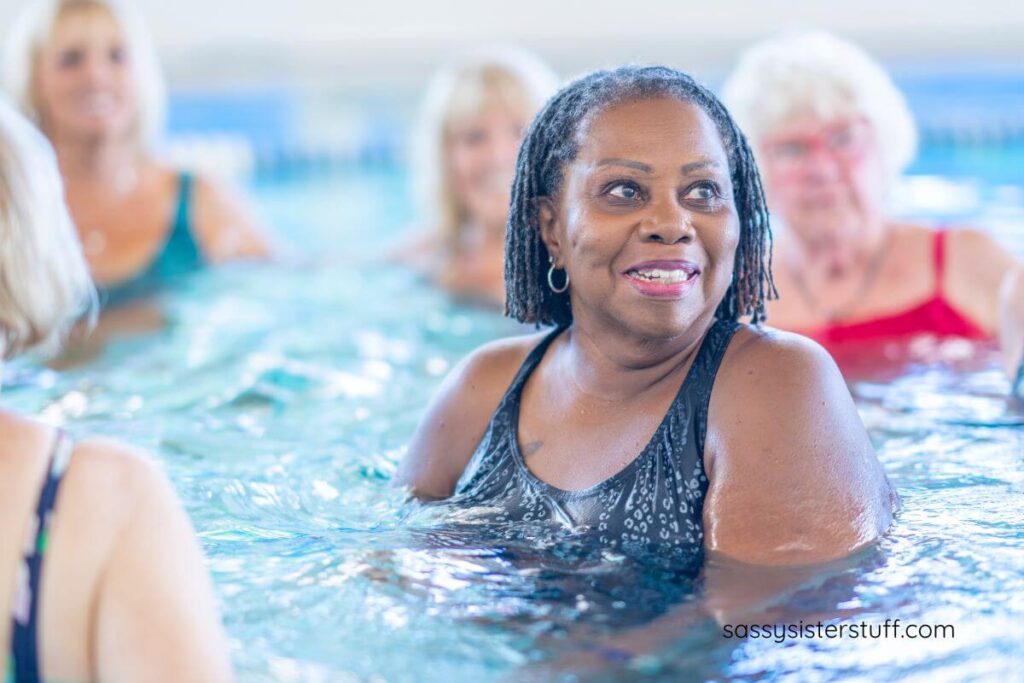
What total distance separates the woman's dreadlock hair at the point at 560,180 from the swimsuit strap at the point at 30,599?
1.29 meters

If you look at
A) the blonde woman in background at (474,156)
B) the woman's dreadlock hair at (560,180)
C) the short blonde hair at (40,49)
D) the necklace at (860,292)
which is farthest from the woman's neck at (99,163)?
the woman's dreadlock hair at (560,180)

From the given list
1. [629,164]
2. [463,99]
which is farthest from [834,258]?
[629,164]

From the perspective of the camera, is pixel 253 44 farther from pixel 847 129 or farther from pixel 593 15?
pixel 847 129

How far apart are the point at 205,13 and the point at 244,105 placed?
6.05 feet

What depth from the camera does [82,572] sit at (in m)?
1.72

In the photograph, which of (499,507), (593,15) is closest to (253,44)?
(593,15)

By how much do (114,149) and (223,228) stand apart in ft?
1.85

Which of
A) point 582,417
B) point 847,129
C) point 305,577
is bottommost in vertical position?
point 305,577

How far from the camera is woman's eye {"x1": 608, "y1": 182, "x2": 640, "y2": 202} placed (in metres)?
2.55

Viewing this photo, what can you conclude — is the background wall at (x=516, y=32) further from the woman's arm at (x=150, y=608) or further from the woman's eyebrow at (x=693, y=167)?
the woman's arm at (x=150, y=608)

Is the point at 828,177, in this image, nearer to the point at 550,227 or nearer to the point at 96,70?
the point at 550,227

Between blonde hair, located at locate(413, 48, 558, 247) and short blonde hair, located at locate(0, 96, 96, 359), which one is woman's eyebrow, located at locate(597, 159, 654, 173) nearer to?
short blonde hair, located at locate(0, 96, 96, 359)

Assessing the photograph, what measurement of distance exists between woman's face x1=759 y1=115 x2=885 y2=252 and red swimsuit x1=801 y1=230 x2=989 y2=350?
0.26m

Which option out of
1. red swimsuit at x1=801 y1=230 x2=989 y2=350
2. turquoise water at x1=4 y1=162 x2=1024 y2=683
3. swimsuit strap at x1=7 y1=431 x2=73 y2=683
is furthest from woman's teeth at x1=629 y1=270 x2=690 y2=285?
red swimsuit at x1=801 y1=230 x2=989 y2=350
